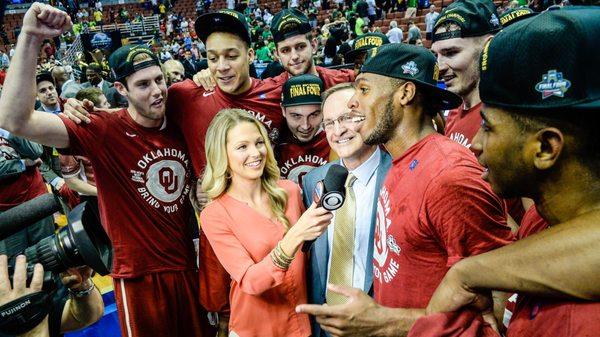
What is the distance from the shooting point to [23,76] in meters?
1.99

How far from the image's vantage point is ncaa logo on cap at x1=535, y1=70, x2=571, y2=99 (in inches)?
34.0

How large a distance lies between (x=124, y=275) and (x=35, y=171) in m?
2.59

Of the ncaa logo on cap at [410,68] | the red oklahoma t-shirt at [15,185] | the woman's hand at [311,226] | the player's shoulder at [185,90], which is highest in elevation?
the ncaa logo on cap at [410,68]

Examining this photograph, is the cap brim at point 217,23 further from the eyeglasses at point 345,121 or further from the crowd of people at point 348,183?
the eyeglasses at point 345,121

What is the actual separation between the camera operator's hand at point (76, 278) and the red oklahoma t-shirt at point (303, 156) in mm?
1341

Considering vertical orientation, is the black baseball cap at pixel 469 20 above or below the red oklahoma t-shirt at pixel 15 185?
above

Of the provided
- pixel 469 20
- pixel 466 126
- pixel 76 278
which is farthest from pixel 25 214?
pixel 469 20

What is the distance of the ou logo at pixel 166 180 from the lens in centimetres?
263

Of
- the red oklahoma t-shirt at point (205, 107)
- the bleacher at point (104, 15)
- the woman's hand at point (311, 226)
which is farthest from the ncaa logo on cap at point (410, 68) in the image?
the bleacher at point (104, 15)

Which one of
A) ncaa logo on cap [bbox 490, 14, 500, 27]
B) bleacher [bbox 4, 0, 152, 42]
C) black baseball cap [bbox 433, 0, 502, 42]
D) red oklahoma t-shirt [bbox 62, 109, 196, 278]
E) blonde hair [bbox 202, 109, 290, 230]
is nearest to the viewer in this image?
blonde hair [bbox 202, 109, 290, 230]

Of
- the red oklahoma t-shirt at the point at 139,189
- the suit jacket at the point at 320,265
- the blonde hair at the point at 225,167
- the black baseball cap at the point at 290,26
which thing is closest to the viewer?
the suit jacket at the point at 320,265

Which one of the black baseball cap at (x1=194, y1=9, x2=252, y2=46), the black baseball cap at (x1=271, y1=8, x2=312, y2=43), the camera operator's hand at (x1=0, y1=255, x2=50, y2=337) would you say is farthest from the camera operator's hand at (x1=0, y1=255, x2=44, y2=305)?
the black baseball cap at (x1=271, y1=8, x2=312, y2=43)

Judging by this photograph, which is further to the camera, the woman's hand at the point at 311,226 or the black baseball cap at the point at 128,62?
the black baseball cap at the point at 128,62

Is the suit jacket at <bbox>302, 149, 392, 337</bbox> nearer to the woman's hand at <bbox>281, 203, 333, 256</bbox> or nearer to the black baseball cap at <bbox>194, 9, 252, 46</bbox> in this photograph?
the woman's hand at <bbox>281, 203, 333, 256</bbox>
